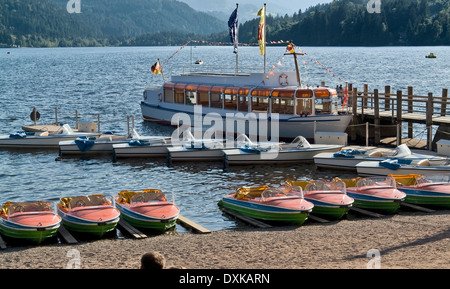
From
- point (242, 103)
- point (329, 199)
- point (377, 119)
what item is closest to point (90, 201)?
point (329, 199)

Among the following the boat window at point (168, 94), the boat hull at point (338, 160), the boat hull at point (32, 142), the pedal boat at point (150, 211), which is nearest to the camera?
the pedal boat at point (150, 211)

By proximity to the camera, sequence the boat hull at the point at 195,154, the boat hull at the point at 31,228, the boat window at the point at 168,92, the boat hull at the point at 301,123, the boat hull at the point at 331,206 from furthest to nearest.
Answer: the boat window at the point at 168,92 < the boat hull at the point at 301,123 < the boat hull at the point at 195,154 < the boat hull at the point at 331,206 < the boat hull at the point at 31,228

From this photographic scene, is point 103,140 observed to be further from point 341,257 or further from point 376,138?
point 341,257

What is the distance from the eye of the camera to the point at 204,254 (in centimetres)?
1828

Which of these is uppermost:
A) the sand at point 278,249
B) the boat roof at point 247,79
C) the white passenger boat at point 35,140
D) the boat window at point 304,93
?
the boat roof at point 247,79

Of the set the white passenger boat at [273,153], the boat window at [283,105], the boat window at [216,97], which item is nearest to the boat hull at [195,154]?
the white passenger boat at [273,153]

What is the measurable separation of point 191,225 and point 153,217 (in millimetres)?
1515

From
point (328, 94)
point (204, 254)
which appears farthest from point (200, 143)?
point (204, 254)

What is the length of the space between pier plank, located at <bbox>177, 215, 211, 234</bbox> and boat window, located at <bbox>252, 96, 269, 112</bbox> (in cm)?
1904

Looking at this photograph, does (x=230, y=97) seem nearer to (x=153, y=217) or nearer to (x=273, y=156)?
(x=273, y=156)

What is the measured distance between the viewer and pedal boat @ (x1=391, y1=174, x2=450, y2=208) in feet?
77.5

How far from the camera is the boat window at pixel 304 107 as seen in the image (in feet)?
130

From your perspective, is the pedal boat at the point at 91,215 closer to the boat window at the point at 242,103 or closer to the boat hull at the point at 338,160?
the boat hull at the point at 338,160

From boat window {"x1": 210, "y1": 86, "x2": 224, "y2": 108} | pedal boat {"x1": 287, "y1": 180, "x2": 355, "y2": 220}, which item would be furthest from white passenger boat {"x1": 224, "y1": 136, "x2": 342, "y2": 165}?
pedal boat {"x1": 287, "y1": 180, "x2": 355, "y2": 220}
